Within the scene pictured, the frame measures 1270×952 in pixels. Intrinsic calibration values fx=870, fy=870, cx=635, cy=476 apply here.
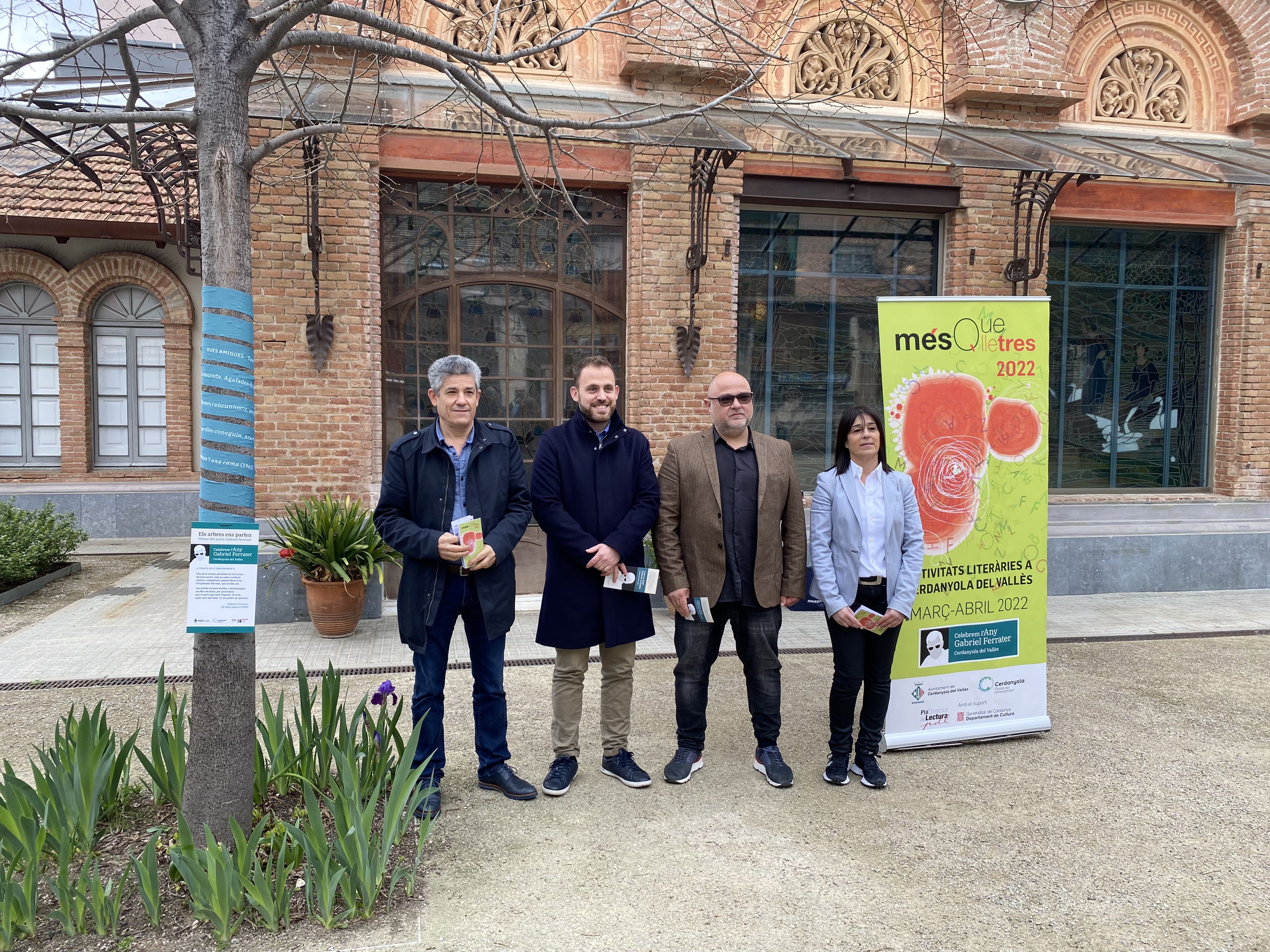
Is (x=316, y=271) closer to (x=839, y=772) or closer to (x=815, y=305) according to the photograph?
(x=815, y=305)

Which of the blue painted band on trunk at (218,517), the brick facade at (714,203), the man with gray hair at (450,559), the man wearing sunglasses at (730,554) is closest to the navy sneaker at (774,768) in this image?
the man wearing sunglasses at (730,554)

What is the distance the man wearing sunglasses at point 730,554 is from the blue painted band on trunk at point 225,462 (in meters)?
1.99

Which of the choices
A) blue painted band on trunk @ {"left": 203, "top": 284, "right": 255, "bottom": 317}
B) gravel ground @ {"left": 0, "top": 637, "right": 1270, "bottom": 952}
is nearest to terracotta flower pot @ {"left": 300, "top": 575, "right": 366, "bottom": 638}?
gravel ground @ {"left": 0, "top": 637, "right": 1270, "bottom": 952}

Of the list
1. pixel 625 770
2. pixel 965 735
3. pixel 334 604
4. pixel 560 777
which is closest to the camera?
pixel 560 777

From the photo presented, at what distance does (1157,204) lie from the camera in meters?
9.62

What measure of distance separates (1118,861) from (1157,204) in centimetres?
839

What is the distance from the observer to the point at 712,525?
4402 mm

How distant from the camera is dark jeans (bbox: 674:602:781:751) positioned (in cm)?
448

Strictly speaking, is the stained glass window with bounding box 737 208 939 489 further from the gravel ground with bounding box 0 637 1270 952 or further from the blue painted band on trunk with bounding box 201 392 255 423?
the blue painted band on trunk with bounding box 201 392 255 423

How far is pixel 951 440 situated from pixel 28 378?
42.1 ft

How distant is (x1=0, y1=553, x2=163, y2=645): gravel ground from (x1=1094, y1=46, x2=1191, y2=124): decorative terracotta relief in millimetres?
11949

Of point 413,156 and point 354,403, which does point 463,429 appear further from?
point 413,156

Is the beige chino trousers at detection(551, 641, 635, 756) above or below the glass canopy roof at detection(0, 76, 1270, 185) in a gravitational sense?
below

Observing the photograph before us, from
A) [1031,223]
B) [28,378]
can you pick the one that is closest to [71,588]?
[28,378]
